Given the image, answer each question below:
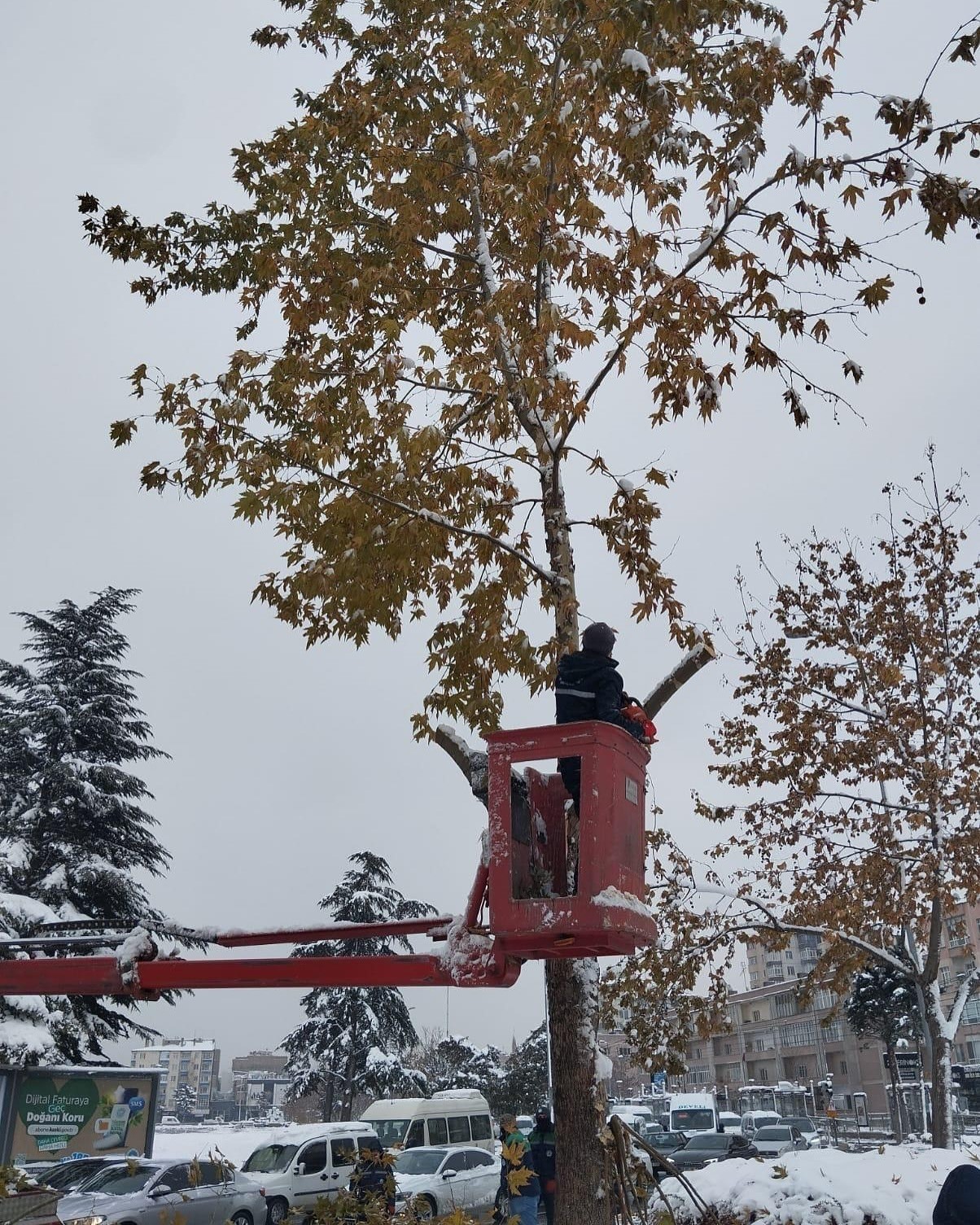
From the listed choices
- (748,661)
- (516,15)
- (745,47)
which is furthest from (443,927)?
(748,661)

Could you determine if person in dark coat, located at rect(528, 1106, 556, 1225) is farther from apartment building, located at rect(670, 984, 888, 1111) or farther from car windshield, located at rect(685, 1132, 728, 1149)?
apartment building, located at rect(670, 984, 888, 1111)

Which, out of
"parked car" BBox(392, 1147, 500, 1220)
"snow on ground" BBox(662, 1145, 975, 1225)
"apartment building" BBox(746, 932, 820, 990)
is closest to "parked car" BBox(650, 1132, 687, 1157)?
"parked car" BBox(392, 1147, 500, 1220)

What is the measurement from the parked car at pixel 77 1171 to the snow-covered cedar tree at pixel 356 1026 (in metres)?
18.9

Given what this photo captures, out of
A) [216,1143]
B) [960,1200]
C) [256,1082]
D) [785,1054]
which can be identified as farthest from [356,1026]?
[256,1082]

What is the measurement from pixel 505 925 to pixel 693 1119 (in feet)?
109

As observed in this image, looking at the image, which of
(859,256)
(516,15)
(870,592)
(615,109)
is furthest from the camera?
(870,592)

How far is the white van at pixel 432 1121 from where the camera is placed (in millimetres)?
22469

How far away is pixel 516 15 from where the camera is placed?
28.2 ft

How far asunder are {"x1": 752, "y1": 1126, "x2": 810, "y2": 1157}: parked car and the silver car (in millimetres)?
18505

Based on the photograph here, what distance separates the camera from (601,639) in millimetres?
5156

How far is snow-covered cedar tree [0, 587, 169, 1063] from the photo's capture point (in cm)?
1914

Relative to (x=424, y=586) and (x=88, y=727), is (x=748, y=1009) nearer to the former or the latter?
(x=88, y=727)

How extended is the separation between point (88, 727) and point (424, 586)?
14709 mm

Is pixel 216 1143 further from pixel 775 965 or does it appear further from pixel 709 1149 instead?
pixel 775 965
